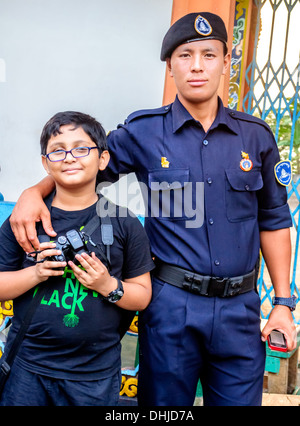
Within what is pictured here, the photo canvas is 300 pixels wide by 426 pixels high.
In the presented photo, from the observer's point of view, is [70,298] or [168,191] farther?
[168,191]

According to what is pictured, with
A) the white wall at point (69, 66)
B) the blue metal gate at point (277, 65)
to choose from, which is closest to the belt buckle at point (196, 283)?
the white wall at point (69, 66)

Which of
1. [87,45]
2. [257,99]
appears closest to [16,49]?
[87,45]

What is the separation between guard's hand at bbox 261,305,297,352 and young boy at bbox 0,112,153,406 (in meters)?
0.46

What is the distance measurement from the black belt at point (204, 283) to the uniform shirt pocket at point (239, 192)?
219mm

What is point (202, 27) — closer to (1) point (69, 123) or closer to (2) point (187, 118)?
(2) point (187, 118)

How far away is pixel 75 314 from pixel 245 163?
798 mm

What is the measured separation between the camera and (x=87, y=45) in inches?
122

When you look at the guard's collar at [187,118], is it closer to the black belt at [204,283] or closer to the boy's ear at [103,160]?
the boy's ear at [103,160]

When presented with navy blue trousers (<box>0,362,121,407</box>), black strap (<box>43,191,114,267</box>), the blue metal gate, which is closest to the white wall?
the blue metal gate

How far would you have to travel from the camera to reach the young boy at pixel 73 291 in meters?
1.38

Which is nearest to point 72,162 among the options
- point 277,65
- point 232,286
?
point 232,286

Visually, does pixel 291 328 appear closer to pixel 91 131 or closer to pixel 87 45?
pixel 91 131

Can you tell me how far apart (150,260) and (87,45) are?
2.14m

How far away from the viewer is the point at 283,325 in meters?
1.58
